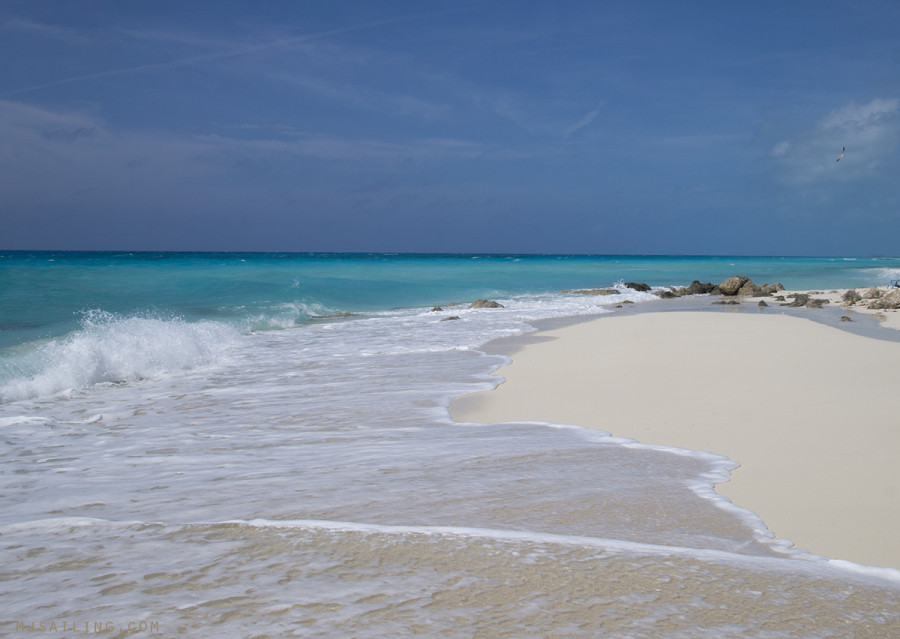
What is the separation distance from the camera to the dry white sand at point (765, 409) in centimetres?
321

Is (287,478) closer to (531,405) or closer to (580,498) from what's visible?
(580,498)

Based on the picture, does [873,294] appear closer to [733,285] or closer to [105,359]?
[733,285]

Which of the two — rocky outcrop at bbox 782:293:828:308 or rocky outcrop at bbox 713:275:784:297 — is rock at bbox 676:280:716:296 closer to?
rocky outcrop at bbox 713:275:784:297

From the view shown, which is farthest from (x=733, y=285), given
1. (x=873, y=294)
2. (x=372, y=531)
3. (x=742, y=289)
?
(x=372, y=531)

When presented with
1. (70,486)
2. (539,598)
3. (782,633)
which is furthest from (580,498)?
(70,486)

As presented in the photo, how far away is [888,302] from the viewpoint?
16.2 meters

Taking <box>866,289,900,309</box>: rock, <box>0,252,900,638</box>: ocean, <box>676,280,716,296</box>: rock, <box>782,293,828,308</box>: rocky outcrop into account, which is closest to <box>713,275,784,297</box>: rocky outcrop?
<box>676,280,716,296</box>: rock

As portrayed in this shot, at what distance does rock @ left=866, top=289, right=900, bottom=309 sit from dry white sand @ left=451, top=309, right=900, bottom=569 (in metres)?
6.78

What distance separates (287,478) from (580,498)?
180cm

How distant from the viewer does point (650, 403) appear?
583cm

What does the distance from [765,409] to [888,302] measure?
13885 millimetres

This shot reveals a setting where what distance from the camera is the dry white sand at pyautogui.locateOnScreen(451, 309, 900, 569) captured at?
3.21m

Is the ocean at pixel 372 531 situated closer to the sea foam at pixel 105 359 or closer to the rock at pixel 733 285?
the sea foam at pixel 105 359

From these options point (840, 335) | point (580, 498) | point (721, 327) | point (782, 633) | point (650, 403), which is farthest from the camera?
point (721, 327)
